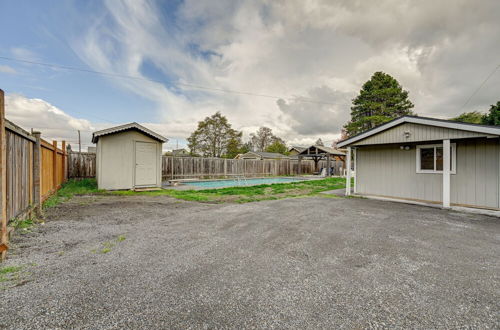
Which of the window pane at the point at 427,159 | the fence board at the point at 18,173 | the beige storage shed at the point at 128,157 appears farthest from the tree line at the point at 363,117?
the fence board at the point at 18,173

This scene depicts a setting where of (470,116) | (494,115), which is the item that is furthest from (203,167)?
(470,116)

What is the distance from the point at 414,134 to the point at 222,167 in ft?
41.9

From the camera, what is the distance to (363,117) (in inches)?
1081

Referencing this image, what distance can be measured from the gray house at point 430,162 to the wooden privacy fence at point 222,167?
10.2 m

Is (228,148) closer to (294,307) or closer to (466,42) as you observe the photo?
(466,42)

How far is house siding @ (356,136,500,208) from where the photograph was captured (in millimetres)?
5691

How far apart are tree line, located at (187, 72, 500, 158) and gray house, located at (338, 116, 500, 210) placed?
21.1 metres

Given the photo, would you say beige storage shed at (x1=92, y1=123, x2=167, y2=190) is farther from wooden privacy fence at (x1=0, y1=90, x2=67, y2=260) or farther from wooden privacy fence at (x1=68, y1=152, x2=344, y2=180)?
wooden privacy fence at (x1=0, y1=90, x2=67, y2=260)

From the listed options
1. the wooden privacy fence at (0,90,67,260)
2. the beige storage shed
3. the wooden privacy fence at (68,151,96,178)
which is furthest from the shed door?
the wooden privacy fence at (68,151,96,178)

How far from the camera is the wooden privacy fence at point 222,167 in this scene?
1412 cm

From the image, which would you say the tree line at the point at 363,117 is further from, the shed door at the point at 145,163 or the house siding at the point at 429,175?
the house siding at the point at 429,175

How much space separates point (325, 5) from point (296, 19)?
5.69 ft

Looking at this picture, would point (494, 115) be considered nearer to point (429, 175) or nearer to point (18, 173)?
point (429, 175)

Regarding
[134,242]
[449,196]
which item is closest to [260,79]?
[449,196]
